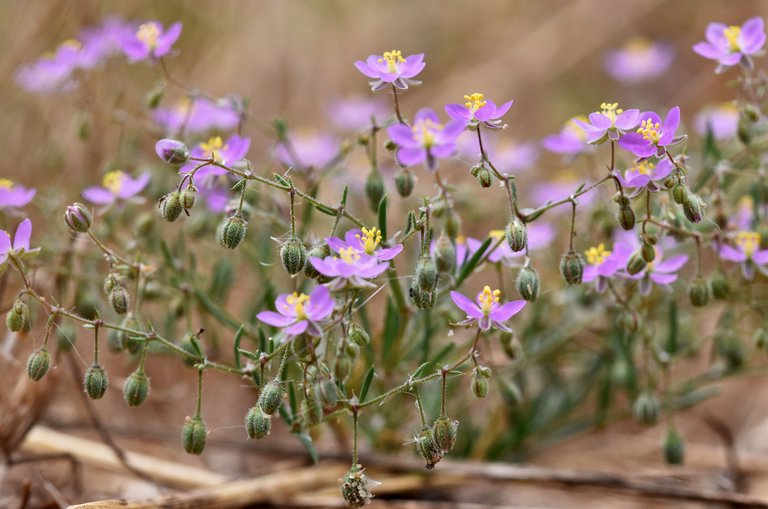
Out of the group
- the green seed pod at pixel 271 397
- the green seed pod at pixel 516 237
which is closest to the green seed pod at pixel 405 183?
the green seed pod at pixel 516 237

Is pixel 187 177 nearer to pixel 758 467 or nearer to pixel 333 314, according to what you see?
pixel 333 314

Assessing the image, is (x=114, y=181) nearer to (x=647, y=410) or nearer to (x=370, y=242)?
(x=370, y=242)

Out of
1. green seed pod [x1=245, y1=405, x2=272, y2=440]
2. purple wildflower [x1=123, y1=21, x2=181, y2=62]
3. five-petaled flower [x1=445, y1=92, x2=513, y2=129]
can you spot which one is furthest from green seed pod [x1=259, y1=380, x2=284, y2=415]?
purple wildflower [x1=123, y1=21, x2=181, y2=62]

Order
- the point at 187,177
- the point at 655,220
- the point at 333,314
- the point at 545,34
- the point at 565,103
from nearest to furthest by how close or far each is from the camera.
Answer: the point at 333,314 < the point at 187,177 < the point at 655,220 < the point at 565,103 < the point at 545,34

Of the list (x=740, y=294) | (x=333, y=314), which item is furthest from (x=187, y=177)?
(x=740, y=294)

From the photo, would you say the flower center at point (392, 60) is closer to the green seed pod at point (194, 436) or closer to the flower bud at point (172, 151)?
the flower bud at point (172, 151)
